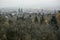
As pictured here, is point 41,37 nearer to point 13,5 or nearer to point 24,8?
point 24,8

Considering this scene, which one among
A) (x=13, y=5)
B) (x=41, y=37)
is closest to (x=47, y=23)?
(x=41, y=37)

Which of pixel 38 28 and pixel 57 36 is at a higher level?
pixel 38 28

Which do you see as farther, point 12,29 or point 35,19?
point 35,19

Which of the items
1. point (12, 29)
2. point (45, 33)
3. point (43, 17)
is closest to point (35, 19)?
point (43, 17)

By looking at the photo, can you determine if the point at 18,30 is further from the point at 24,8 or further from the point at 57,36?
the point at 57,36

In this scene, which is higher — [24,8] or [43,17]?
[24,8]

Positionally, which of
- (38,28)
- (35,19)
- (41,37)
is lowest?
(41,37)
